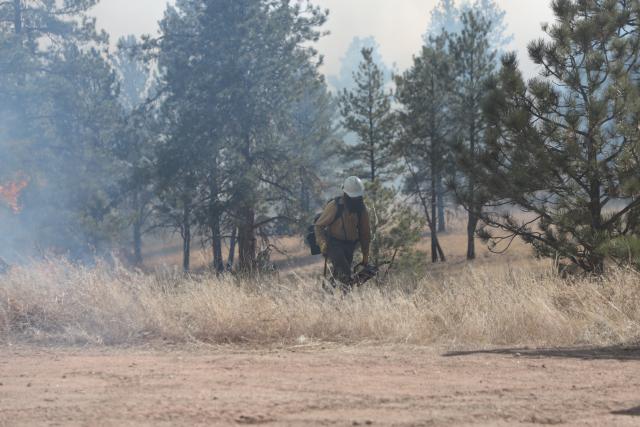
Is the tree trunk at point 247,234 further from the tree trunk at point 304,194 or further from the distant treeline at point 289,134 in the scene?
the tree trunk at point 304,194

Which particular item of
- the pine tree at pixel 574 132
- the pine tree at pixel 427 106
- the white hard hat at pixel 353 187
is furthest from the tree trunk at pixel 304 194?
the white hard hat at pixel 353 187

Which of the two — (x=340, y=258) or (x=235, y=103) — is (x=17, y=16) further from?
(x=340, y=258)

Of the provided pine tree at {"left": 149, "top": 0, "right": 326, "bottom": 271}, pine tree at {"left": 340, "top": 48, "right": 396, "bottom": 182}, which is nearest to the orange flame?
pine tree at {"left": 149, "top": 0, "right": 326, "bottom": 271}

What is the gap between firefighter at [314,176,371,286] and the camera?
9484mm

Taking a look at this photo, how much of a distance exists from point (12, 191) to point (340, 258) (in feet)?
79.3

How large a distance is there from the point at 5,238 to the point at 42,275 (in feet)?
74.2

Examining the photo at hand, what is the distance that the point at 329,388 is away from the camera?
5.17m

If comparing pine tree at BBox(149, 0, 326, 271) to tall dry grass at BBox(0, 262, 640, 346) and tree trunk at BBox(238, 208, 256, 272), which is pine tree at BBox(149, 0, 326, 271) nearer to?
tree trunk at BBox(238, 208, 256, 272)

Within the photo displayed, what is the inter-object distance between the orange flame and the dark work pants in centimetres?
2403

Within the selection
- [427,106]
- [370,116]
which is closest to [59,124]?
[370,116]

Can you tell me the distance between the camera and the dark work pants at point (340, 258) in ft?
31.5

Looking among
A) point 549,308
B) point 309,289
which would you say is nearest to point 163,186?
point 309,289

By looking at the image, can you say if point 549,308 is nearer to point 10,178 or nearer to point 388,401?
point 388,401

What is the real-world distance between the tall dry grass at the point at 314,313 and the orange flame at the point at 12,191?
22.7m
